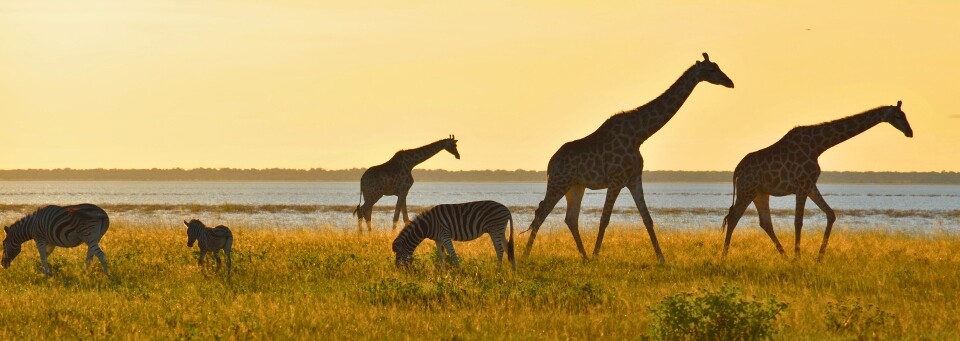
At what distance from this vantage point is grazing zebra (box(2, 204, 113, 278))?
16484 millimetres

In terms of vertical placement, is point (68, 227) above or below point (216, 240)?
above

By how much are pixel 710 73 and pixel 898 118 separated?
367 centimetres

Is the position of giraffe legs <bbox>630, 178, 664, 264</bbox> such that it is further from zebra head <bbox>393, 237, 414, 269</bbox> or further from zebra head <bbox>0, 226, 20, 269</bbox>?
zebra head <bbox>0, 226, 20, 269</bbox>

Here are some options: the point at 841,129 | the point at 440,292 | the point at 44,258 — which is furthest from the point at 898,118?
the point at 44,258

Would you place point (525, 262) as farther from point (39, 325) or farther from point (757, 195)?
point (39, 325)

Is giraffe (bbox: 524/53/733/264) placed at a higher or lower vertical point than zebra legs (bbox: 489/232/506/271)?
higher

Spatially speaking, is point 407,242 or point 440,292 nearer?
point 440,292

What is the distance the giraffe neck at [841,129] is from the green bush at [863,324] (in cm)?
808

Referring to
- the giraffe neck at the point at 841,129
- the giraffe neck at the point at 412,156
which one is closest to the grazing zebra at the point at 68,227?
the giraffe neck at the point at 412,156

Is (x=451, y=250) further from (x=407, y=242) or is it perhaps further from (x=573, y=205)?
(x=573, y=205)

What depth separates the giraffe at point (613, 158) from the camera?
19.5 meters

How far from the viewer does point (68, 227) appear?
16.6 meters

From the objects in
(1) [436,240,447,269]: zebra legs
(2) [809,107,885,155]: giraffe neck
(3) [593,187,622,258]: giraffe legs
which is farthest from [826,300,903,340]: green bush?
(2) [809,107,885,155]: giraffe neck

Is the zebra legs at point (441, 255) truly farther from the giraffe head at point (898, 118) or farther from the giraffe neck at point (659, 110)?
the giraffe head at point (898, 118)
